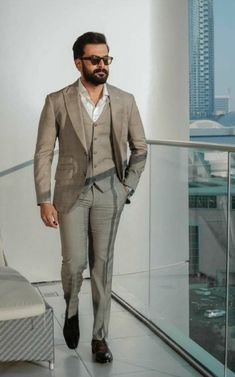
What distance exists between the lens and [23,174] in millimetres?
4750

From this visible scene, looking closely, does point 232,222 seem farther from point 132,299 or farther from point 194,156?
point 132,299

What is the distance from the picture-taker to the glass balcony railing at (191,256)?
116 inches

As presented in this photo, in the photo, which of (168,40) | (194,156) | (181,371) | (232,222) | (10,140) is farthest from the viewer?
(168,40)

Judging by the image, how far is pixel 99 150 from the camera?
301 cm

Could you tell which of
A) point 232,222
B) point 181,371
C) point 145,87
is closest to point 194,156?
point 232,222

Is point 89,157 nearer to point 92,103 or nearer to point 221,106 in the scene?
point 92,103

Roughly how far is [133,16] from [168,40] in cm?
34

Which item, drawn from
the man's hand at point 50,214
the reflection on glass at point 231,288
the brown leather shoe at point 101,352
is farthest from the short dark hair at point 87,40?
the brown leather shoe at point 101,352

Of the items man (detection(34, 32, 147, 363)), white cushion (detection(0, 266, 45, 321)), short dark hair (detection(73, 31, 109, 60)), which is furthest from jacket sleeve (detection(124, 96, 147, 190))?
white cushion (detection(0, 266, 45, 321))

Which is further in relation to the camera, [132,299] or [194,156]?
[132,299]

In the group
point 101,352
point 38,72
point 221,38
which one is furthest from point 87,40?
point 221,38

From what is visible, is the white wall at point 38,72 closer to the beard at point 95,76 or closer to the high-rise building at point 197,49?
the high-rise building at point 197,49

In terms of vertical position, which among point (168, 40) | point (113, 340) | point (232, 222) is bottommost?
point (113, 340)

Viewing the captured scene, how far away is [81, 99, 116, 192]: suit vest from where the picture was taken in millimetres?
2994
